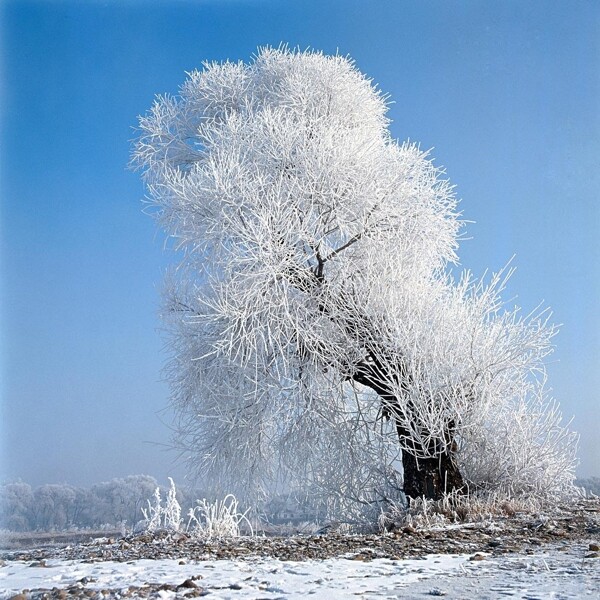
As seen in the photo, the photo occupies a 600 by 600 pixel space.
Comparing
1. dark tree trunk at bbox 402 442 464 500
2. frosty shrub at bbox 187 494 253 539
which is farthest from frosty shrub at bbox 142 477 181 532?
dark tree trunk at bbox 402 442 464 500

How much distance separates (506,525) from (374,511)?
275cm

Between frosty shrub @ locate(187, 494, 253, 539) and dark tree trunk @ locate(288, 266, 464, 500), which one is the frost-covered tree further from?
frosty shrub @ locate(187, 494, 253, 539)

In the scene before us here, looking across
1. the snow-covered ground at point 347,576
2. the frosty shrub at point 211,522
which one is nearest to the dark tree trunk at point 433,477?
the frosty shrub at point 211,522

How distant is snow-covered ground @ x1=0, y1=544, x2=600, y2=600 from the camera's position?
10.8 ft

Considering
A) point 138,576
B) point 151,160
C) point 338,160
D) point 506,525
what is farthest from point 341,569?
point 151,160

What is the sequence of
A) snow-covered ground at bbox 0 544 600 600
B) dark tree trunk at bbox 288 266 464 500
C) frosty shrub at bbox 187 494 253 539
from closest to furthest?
snow-covered ground at bbox 0 544 600 600 → frosty shrub at bbox 187 494 253 539 → dark tree trunk at bbox 288 266 464 500

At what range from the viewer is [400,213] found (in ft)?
28.2

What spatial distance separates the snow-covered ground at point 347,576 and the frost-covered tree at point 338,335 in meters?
3.18

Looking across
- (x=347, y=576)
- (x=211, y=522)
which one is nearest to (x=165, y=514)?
(x=211, y=522)

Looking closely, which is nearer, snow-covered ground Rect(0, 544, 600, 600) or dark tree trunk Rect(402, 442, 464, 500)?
snow-covered ground Rect(0, 544, 600, 600)

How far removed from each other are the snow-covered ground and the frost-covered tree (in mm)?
3178

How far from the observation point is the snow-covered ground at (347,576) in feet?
10.8

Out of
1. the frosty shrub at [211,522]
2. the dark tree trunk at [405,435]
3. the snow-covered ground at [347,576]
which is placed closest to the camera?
the snow-covered ground at [347,576]

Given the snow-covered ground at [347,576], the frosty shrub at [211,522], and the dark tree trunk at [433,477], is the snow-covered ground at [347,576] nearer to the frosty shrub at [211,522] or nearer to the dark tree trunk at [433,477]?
the frosty shrub at [211,522]
